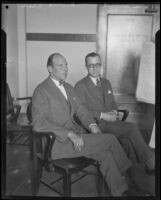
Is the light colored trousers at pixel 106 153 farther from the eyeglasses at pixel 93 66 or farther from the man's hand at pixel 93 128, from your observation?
the eyeglasses at pixel 93 66

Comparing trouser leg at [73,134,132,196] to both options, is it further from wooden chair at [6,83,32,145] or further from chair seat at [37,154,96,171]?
wooden chair at [6,83,32,145]

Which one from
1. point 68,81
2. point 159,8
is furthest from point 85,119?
point 159,8

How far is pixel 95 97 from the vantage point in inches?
45.9

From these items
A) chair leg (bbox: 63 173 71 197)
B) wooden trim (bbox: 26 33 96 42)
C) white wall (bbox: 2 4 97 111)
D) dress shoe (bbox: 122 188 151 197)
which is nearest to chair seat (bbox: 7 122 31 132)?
white wall (bbox: 2 4 97 111)

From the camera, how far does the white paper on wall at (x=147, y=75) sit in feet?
3.62

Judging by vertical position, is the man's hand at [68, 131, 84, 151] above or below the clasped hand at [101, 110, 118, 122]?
below

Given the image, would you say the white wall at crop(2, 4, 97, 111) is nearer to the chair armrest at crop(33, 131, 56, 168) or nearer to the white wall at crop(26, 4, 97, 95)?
the white wall at crop(26, 4, 97, 95)

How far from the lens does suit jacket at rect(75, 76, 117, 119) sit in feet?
3.75

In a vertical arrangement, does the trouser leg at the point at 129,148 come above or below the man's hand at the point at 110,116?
below

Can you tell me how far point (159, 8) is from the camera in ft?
3.53

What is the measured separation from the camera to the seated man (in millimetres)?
1146

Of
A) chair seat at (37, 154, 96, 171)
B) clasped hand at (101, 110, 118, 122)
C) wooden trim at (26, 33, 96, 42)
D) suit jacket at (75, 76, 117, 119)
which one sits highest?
wooden trim at (26, 33, 96, 42)

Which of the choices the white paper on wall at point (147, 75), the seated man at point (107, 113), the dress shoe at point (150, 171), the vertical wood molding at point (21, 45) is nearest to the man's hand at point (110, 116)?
the seated man at point (107, 113)

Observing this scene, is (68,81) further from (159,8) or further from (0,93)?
(159,8)
